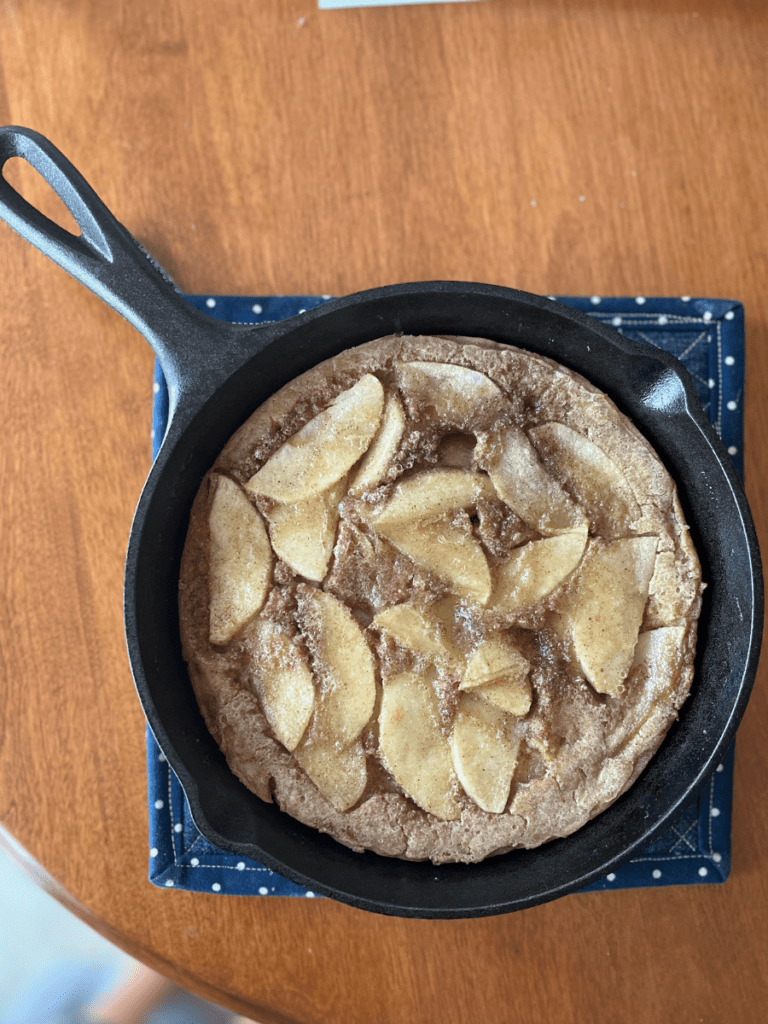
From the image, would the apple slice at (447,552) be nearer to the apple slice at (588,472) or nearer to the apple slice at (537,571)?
the apple slice at (537,571)

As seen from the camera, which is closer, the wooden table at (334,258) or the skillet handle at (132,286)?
the skillet handle at (132,286)

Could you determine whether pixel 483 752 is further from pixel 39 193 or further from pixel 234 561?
pixel 39 193

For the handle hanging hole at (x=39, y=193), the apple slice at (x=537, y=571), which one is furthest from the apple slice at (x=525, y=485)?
the handle hanging hole at (x=39, y=193)

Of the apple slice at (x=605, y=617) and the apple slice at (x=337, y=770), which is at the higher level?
the apple slice at (x=605, y=617)

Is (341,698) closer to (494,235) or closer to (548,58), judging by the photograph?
(494,235)

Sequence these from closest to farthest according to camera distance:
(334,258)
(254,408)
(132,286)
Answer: (132,286) < (254,408) < (334,258)

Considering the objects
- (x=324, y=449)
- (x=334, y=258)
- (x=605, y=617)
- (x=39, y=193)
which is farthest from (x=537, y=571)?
(x=39, y=193)

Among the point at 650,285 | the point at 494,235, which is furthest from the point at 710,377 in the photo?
the point at 494,235
